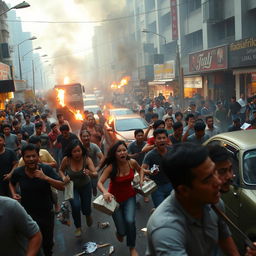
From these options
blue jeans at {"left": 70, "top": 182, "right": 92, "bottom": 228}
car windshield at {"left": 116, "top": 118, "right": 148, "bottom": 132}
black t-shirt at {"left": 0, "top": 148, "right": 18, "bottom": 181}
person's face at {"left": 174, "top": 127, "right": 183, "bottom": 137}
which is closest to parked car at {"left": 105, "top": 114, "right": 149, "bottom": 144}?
car windshield at {"left": 116, "top": 118, "right": 148, "bottom": 132}

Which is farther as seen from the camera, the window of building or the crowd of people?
the window of building

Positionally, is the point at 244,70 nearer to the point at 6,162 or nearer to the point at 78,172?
the point at 78,172

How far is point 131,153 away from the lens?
6957mm

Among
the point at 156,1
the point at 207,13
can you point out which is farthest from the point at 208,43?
the point at 156,1

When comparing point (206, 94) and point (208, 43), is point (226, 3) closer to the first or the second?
point (208, 43)

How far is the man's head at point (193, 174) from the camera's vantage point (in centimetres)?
180

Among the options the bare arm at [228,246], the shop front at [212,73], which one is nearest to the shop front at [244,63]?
the shop front at [212,73]

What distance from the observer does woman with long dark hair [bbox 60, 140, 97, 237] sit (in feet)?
17.8

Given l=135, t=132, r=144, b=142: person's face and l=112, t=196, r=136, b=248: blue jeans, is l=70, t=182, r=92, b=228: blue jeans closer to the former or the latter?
l=112, t=196, r=136, b=248: blue jeans

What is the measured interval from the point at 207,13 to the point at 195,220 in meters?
24.6

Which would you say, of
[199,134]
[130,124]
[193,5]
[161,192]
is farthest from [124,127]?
[193,5]

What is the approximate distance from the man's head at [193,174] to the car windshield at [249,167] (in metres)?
2.39

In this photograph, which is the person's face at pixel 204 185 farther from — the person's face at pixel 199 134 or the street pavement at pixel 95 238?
the person's face at pixel 199 134

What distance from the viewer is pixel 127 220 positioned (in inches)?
184
